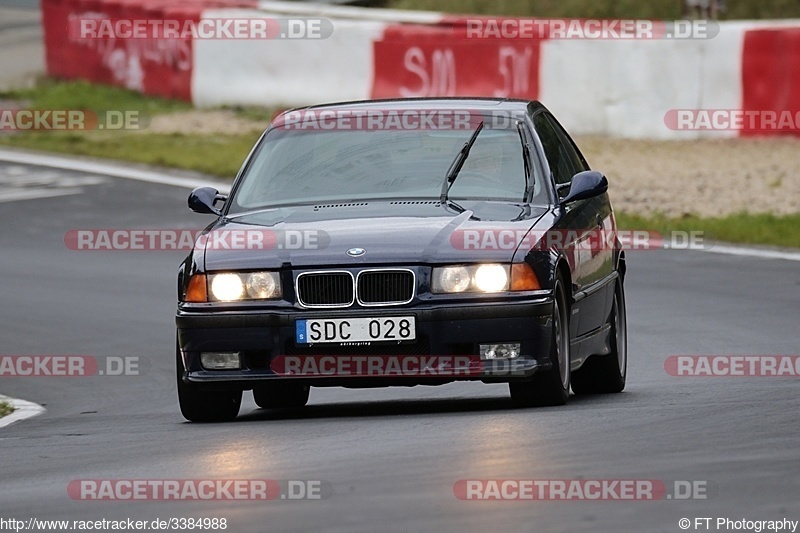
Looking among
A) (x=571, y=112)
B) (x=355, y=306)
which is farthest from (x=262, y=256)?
(x=571, y=112)

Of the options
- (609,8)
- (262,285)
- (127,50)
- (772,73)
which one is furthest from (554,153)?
(609,8)

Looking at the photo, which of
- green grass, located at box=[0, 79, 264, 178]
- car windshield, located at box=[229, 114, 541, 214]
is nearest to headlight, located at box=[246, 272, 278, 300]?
car windshield, located at box=[229, 114, 541, 214]

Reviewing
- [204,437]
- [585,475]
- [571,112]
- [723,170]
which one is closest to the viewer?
[585,475]

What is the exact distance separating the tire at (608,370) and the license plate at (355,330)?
7.14 ft

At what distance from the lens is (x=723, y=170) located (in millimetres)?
21531

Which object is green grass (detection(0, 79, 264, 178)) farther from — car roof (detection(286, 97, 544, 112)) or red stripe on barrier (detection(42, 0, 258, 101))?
car roof (detection(286, 97, 544, 112))

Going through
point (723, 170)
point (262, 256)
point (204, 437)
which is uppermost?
point (262, 256)

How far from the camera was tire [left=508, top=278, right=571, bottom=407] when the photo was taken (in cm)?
927

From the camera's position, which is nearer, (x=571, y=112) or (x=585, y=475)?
(x=585, y=475)

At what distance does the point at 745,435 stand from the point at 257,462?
199cm

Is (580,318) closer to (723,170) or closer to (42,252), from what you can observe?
(42,252)

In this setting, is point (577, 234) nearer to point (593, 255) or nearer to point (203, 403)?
point (593, 255)

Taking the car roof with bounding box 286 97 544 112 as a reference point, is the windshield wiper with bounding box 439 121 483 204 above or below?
below

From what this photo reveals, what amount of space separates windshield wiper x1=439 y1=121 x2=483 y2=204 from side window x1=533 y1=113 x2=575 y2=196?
0.42m
